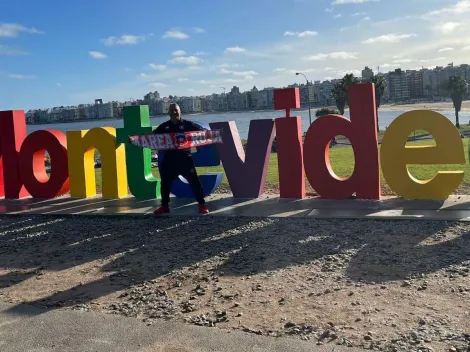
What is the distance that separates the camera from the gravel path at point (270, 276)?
170 inches

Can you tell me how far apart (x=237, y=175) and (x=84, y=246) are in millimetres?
3728

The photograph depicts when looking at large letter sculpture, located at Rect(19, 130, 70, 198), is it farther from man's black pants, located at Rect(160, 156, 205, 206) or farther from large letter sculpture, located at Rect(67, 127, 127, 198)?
man's black pants, located at Rect(160, 156, 205, 206)

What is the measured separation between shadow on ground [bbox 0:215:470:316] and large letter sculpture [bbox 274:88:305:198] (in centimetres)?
182

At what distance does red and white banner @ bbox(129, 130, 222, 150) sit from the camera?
30.1ft

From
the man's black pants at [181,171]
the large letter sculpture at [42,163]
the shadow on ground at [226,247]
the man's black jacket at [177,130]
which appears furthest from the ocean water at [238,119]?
the shadow on ground at [226,247]

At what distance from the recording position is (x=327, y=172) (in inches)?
382

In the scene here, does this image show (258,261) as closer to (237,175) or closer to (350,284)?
(350,284)

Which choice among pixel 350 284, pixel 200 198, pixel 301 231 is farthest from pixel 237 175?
pixel 350 284

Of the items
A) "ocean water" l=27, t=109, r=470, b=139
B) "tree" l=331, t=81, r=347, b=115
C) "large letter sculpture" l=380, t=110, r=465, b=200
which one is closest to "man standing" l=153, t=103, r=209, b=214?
"large letter sculpture" l=380, t=110, r=465, b=200

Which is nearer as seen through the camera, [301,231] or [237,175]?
[301,231]

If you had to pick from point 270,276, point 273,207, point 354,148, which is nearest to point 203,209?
point 273,207

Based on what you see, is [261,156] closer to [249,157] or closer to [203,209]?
[249,157]

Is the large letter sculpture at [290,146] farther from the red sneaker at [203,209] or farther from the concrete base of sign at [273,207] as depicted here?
the red sneaker at [203,209]

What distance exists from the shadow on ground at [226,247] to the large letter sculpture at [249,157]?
1787 mm
